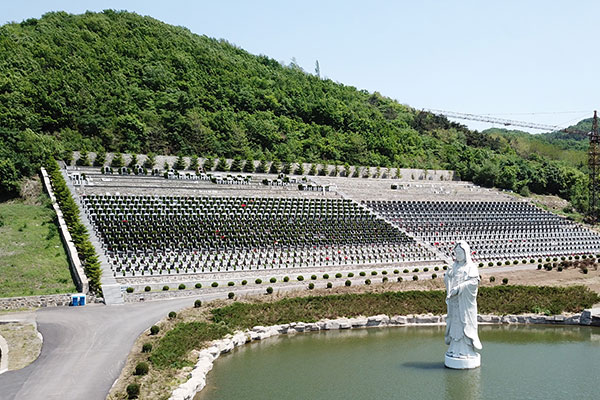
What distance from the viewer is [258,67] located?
114m

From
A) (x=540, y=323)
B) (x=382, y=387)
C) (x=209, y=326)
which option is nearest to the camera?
(x=382, y=387)

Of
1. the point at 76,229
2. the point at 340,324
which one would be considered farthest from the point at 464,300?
the point at 76,229

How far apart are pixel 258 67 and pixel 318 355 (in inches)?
3678

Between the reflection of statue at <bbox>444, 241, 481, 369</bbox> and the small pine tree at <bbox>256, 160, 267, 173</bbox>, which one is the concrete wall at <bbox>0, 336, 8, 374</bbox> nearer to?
the reflection of statue at <bbox>444, 241, 481, 369</bbox>

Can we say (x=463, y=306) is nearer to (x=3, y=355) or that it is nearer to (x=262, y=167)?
(x=3, y=355)

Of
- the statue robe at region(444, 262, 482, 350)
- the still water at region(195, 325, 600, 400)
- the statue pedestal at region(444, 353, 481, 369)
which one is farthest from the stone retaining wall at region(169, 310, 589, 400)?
the statue robe at region(444, 262, 482, 350)

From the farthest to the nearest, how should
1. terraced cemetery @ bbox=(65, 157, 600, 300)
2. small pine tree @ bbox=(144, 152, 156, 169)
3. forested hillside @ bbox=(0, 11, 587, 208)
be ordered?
forested hillside @ bbox=(0, 11, 587, 208), small pine tree @ bbox=(144, 152, 156, 169), terraced cemetery @ bbox=(65, 157, 600, 300)

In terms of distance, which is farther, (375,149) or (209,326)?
(375,149)

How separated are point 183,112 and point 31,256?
5237cm

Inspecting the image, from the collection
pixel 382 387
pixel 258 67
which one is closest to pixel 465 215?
pixel 382 387

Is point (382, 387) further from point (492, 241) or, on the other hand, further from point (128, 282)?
point (492, 241)

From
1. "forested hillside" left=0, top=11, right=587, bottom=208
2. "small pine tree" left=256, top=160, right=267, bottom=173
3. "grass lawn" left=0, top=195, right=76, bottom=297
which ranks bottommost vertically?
"grass lawn" left=0, top=195, right=76, bottom=297

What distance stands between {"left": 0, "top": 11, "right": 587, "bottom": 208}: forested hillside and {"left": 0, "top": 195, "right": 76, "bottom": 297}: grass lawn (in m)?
10.4

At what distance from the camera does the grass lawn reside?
33.0m
